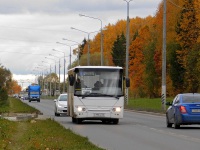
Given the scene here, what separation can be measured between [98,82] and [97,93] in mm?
565

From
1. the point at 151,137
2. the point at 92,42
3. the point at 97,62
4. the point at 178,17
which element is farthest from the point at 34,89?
the point at 151,137

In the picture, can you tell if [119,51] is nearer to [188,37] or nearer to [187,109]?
[188,37]

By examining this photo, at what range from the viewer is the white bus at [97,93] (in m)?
36.3

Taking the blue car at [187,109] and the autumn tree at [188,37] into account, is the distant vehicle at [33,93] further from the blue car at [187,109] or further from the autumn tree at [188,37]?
the blue car at [187,109]

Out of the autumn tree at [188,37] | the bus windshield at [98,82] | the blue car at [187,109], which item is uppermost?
the autumn tree at [188,37]

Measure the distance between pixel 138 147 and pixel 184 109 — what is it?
1119 cm

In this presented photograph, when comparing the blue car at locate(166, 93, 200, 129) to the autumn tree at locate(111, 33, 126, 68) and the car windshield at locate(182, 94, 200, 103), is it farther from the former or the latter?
the autumn tree at locate(111, 33, 126, 68)

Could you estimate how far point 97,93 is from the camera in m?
36.2

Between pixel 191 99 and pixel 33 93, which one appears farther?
pixel 33 93

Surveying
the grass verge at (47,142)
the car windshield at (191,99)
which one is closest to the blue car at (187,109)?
the car windshield at (191,99)

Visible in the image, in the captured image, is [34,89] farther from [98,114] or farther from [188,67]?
[98,114]

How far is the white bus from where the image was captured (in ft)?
119

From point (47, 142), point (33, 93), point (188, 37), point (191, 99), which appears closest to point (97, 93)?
point (191, 99)

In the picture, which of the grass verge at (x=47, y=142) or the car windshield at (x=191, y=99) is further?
the car windshield at (x=191, y=99)
